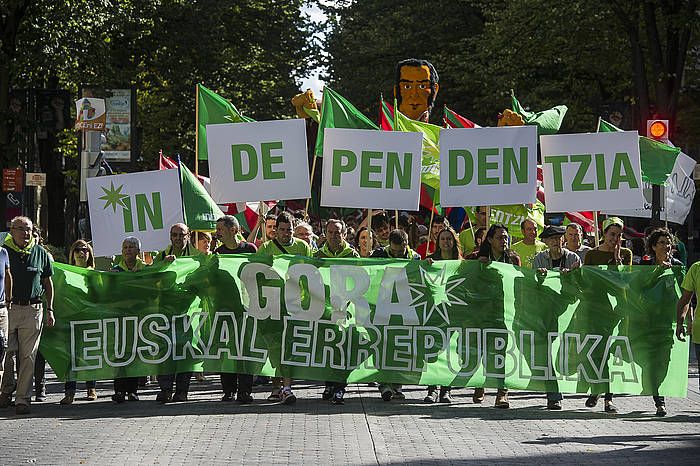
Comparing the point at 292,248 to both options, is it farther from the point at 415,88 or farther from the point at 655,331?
the point at 415,88

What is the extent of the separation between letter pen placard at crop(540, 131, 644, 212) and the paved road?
7.18ft

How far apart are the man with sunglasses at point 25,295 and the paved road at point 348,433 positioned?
1.71ft

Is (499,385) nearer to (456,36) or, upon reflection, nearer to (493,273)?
(493,273)

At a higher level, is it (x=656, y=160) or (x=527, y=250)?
(x=656, y=160)

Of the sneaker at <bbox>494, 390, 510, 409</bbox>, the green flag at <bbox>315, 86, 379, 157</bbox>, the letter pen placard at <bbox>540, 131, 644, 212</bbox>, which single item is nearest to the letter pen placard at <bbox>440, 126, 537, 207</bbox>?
the letter pen placard at <bbox>540, 131, 644, 212</bbox>

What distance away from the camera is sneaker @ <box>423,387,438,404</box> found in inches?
539

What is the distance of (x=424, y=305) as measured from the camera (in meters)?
13.6

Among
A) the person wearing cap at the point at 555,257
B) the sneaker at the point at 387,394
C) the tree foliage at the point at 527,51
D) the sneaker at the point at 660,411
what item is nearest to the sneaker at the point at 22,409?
the sneaker at the point at 387,394

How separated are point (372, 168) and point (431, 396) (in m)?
2.57

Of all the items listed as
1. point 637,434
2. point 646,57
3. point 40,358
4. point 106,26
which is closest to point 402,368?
point 637,434

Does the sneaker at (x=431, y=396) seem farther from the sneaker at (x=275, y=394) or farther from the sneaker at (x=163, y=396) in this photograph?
the sneaker at (x=163, y=396)

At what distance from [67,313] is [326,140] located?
133 inches

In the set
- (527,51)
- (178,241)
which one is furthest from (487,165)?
(527,51)

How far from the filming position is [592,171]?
49.0ft
